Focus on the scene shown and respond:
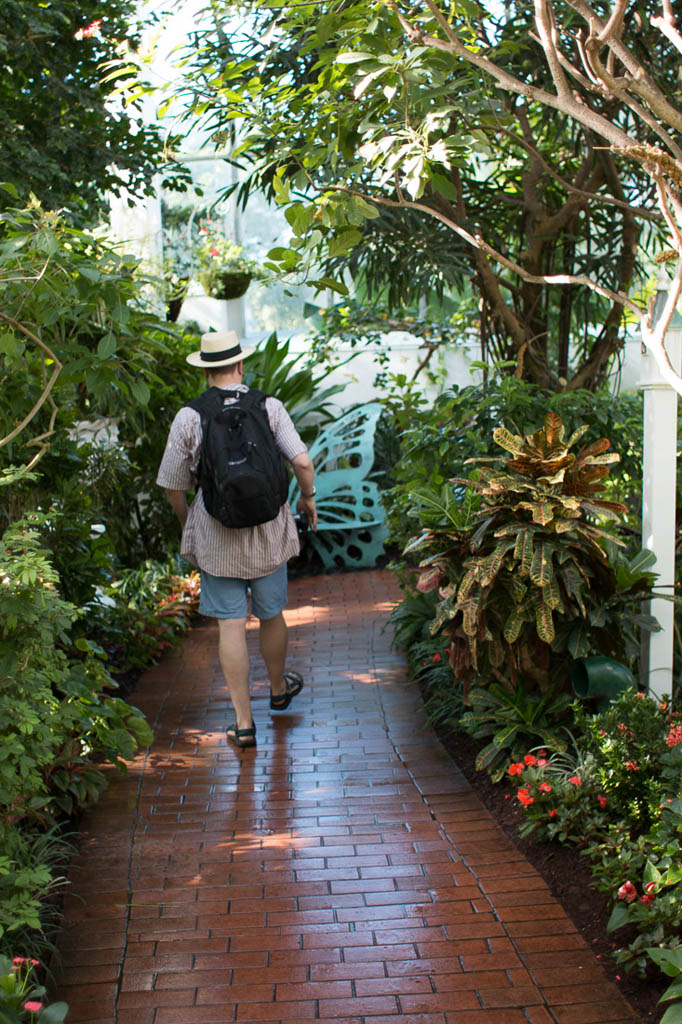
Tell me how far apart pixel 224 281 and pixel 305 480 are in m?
5.91

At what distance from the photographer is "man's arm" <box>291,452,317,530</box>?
4.68 metres

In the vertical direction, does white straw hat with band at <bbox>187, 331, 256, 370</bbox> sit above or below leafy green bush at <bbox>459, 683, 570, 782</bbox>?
above

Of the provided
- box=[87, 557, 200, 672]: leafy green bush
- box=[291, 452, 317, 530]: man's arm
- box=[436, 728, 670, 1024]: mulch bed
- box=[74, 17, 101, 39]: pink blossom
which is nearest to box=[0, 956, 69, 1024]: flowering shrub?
box=[436, 728, 670, 1024]: mulch bed

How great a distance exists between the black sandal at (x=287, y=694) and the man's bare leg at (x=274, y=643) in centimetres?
8

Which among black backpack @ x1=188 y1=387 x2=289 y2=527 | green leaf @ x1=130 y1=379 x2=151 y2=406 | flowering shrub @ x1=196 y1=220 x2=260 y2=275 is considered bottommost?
black backpack @ x1=188 y1=387 x2=289 y2=527

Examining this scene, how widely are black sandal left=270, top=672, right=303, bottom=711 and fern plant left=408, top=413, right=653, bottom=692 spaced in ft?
3.84

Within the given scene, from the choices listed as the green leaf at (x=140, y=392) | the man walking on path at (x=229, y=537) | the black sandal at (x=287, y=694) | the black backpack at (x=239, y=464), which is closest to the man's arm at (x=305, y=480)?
the man walking on path at (x=229, y=537)

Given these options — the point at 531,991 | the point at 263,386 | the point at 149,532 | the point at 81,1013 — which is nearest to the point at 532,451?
the point at 531,991

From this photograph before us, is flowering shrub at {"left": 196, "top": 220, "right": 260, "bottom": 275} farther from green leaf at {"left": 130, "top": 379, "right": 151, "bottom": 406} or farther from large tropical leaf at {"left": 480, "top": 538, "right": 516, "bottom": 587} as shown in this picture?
large tropical leaf at {"left": 480, "top": 538, "right": 516, "bottom": 587}

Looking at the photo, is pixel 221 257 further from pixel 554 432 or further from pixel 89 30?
pixel 554 432

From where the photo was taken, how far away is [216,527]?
4594 mm

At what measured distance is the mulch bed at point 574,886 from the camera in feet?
Answer: 8.87

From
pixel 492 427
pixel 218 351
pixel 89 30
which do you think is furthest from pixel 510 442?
pixel 89 30

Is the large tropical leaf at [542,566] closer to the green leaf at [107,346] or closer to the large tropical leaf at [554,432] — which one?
the large tropical leaf at [554,432]
